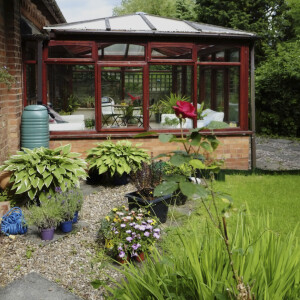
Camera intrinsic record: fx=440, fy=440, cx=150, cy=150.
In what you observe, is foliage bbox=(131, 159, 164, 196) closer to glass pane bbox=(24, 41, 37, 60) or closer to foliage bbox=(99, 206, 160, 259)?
foliage bbox=(99, 206, 160, 259)

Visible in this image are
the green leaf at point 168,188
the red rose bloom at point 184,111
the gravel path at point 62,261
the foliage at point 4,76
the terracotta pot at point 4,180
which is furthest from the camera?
the foliage at point 4,76

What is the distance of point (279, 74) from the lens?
13.7m

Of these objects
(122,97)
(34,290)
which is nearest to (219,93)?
(122,97)

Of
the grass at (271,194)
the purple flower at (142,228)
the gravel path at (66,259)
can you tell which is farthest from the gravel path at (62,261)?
the grass at (271,194)

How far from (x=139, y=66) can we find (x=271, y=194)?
3406mm

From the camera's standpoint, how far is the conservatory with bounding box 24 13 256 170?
26.4 ft

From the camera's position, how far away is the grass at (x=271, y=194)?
5484 mm

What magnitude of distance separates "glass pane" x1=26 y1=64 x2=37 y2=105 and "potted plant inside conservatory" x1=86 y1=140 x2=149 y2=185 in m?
2.09

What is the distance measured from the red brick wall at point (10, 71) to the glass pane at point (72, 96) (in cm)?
115

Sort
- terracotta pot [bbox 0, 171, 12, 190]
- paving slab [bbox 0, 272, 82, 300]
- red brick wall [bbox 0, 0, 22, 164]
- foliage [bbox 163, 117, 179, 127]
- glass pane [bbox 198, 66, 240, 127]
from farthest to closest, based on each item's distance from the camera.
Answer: glass pane [bbox 198, 66, 240, 127], foliage [bbox 163, 117, 179, 127], red brick wall [bbox 0, 0, 22, 164], terracotta pot [bbox 0, 171, 12, 190], paving slab [bbox 0, 272, 82, 300]

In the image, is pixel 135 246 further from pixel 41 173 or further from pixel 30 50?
pixel 30 50

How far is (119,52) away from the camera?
9.11 meters

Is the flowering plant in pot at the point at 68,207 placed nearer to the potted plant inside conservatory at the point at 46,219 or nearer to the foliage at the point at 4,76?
the potted plant inside conservatory at the point at 46,219

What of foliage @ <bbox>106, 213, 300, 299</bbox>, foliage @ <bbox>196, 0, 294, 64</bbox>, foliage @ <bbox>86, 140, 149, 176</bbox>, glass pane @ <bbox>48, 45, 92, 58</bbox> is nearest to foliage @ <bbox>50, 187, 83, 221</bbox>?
foliage @ <bbox>86, 140, 149, 176</bbox>
